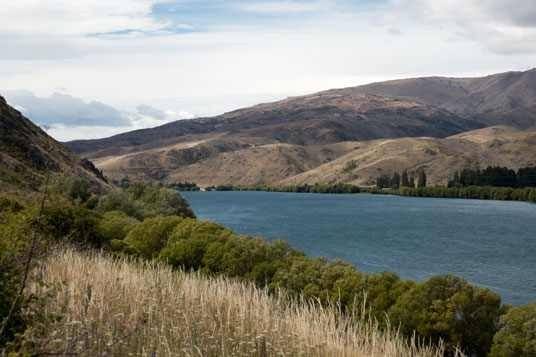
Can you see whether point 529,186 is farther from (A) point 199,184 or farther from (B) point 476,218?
(A) point 199,184

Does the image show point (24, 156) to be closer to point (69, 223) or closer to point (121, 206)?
point (121, 206)

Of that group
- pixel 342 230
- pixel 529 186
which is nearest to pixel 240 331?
pixel 342 230

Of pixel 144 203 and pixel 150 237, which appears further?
pixel 144 203

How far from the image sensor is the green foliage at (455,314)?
1305cm

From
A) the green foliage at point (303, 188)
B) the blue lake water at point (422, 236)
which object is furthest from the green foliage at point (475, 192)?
the green foliage at point (303, 188)

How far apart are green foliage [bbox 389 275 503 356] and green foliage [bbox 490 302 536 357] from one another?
1564mm

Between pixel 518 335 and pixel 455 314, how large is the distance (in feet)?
8.39

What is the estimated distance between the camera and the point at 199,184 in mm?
197875

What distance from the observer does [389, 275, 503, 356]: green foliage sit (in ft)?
42.8

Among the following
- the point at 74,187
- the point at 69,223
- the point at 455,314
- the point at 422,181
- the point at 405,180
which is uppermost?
the point at 405,180

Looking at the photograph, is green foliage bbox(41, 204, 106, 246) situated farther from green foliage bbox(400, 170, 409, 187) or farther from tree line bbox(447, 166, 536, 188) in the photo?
green foliage bbox(400, 170, 409, 187)

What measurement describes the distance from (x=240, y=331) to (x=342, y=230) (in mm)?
67193

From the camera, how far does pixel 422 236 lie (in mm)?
68750

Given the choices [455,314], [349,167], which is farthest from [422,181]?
[455,314]
